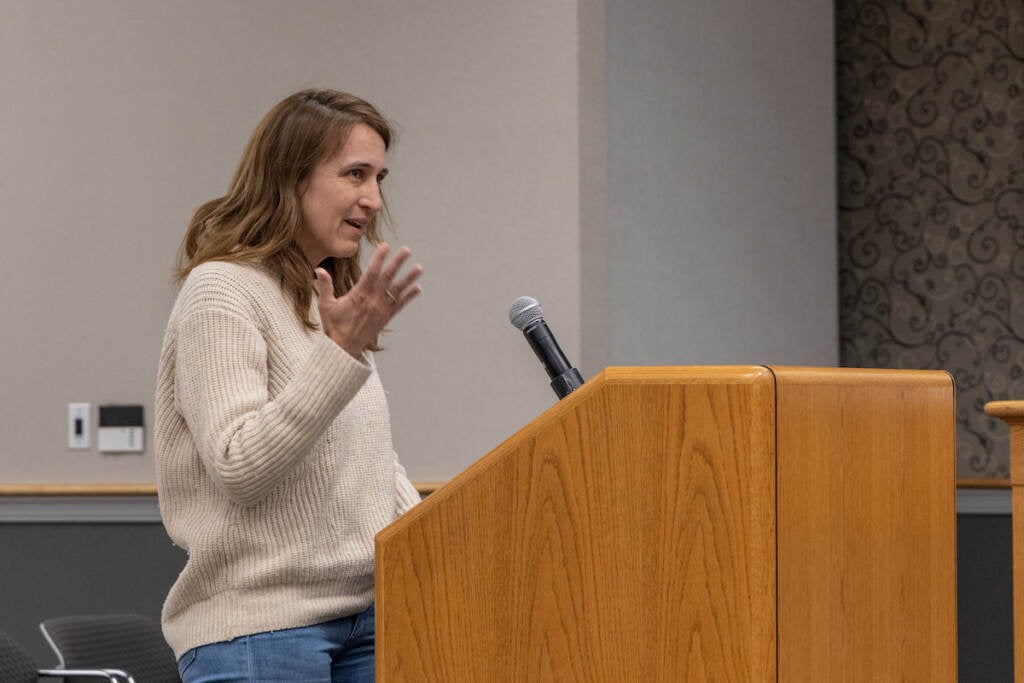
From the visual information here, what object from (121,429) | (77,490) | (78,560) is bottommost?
(78,560)

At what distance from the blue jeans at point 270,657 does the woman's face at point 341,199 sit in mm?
458

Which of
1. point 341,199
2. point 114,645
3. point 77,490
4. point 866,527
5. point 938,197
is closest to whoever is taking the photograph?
point 866,527

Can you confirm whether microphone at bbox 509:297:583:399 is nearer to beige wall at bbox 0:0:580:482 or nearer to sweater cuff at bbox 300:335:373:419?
sweater cuff at bbox 300:335:373:419

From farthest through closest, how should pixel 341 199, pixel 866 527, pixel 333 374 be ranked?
pixel 341 199 < pixel 333 374 < pixel 866 527

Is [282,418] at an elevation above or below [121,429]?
above

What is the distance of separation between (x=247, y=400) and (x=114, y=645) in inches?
58.4

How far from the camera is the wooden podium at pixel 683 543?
1192 mm

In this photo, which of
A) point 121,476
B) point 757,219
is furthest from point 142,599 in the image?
point 757,219

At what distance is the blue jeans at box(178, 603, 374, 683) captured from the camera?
4.99 feet

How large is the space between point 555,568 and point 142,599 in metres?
2.81

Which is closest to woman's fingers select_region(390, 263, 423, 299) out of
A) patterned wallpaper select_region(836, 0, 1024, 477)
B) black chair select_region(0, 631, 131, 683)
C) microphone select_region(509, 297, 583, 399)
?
microphone select_region(509, 297, 583, 399)

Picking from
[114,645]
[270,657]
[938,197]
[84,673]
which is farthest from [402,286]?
[938,197]

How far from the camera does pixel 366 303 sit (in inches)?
56.6

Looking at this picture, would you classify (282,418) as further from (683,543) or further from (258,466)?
(683,543)
